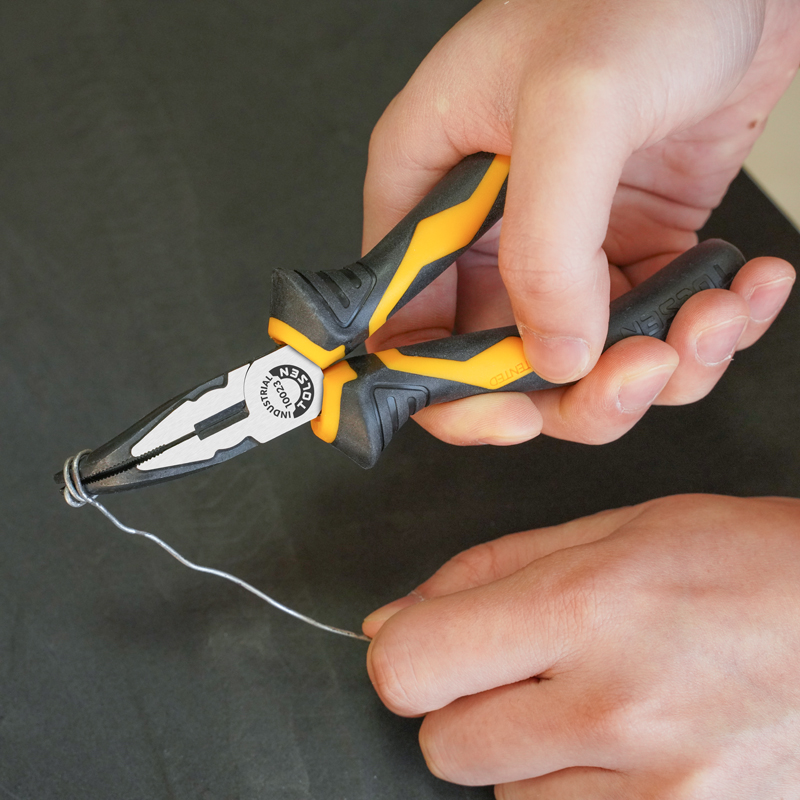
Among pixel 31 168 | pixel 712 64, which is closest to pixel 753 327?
pixel 712 64

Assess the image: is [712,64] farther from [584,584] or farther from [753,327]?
[584,584]

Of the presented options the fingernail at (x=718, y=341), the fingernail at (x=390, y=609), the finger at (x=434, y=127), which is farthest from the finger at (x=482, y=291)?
the fingernail at (x=390, y=609)

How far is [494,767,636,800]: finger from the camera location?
684 mm

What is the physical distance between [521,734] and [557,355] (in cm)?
39

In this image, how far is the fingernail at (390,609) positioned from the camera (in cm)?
81

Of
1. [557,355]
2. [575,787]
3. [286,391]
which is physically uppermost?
[286,391]

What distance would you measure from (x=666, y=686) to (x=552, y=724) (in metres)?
0.12

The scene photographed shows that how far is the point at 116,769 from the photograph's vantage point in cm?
77

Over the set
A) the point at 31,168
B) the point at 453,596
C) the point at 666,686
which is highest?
the point at 31,168

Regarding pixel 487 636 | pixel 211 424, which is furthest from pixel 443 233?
pixel 487 636

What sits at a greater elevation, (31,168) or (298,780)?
(31,168)

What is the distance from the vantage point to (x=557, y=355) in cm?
73

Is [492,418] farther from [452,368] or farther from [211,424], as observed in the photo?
[211,424]

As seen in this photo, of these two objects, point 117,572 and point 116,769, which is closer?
point 116,769
